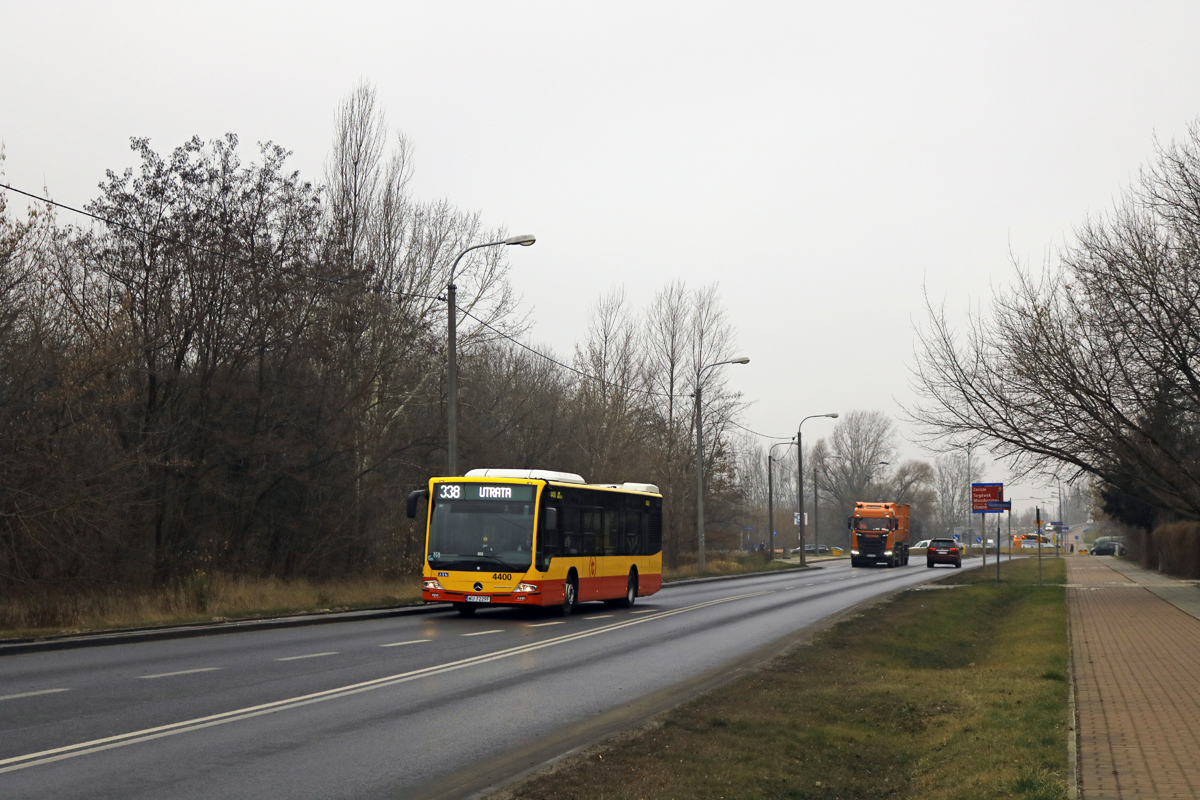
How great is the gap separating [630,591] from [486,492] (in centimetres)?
680

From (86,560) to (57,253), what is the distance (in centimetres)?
646

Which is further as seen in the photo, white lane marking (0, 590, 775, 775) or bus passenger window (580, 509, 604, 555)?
bus passenger window (580, 509, 604, 555)

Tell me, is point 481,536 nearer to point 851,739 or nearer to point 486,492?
point 486,492

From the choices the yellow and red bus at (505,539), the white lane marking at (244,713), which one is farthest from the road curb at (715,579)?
the white lane marking at (244,713)

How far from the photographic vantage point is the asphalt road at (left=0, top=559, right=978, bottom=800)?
753 centimetres

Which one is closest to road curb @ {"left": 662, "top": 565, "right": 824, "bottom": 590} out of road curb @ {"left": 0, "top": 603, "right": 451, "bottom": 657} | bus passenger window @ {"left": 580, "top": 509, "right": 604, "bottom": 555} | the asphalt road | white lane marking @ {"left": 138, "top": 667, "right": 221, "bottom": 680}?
bus passenger window @ {"left": 580, "top": 509, "right": 604, "bottom": 555}

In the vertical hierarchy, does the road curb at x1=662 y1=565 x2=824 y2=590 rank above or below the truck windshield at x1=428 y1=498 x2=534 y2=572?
below

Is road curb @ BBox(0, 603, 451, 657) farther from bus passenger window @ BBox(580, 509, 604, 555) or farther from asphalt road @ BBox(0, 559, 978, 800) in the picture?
bus passenger window @ BBox(580, 509, 604, 555)

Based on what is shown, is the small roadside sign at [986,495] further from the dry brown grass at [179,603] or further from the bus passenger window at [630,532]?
the dry brown grass at [179,603]

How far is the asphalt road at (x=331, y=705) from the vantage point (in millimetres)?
7531

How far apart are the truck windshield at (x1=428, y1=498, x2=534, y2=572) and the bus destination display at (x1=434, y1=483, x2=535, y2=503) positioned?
0.33 ft

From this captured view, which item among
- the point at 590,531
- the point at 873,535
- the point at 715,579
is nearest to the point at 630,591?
the point at 590,531

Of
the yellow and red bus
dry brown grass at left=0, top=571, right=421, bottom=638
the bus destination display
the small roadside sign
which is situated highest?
the small roadside sign

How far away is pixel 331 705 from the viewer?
10773 mm
